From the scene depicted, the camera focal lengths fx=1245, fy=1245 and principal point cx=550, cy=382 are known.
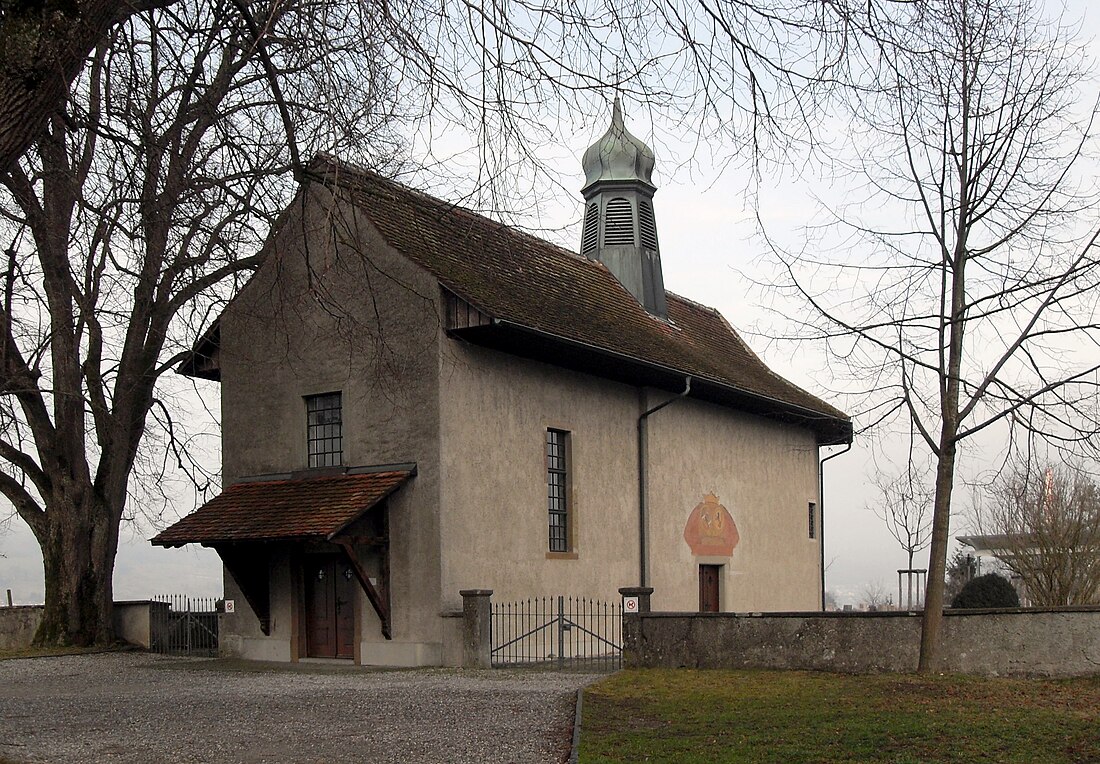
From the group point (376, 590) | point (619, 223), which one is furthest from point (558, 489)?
point (619, 223)

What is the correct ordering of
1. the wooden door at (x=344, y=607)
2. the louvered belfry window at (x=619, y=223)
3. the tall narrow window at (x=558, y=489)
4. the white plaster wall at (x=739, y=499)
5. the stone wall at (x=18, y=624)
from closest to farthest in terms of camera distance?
1. the wooden door at (x=344, y=607)
2. the tall narrow window at (x=558, y=489)
3. the white plaster wall at (x=739, y=499)
4. the stone wall at (x=18, y=624)
5. the louvered belfry window at (x=619, y=223)

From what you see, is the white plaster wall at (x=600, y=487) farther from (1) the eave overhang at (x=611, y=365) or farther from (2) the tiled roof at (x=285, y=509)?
(2) the tiled roof at (x=285, y=509)

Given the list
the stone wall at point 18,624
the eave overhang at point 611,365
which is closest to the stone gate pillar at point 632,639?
the eave overhang at point 611,365

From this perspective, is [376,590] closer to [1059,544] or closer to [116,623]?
[116,623]

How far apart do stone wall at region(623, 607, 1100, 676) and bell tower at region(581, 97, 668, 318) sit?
533 inches

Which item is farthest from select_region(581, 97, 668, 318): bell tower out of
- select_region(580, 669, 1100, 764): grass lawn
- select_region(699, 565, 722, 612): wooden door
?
select_region(580, 669, 1100, 764): grass lawn

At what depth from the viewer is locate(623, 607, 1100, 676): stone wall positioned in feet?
50.1

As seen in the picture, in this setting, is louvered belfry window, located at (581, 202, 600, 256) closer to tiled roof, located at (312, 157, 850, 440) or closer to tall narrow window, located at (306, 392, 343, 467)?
tiled roof, located at (312, 157, 850, 440)

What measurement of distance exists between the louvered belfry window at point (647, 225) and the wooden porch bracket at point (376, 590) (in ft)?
43.5

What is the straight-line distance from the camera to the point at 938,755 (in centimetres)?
984

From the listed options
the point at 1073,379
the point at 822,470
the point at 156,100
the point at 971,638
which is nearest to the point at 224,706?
the point at 156,100

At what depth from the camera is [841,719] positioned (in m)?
11.8

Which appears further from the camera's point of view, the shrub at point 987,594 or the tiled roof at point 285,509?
the shrub at point 987,594

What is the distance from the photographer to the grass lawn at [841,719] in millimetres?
10000
